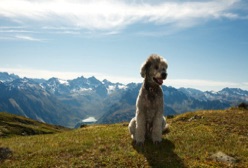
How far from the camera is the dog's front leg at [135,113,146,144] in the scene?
19234mm

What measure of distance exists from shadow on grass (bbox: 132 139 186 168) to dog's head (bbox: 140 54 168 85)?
434 cm

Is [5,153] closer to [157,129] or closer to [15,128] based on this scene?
[157,129]

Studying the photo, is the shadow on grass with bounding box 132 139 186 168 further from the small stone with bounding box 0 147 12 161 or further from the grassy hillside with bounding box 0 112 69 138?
the grassy hillside with bounding box 0 112 69 138

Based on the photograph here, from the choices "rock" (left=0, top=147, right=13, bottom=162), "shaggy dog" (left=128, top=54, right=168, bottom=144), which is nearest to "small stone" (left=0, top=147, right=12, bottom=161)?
"rock" (left=0, top=147, right=13, bottom=162)

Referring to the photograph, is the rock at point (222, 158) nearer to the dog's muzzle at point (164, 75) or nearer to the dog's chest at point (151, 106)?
the dog's chest at point (151, 106)

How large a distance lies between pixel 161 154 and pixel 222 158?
138 inches

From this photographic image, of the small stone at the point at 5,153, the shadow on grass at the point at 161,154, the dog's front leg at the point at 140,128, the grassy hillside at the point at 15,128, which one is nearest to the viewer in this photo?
the shadow on grass at the point at 161,154

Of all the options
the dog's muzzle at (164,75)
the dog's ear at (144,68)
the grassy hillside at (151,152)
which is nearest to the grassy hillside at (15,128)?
the grassy hillside at (151,152)

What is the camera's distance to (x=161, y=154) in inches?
701

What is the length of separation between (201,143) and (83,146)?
8517 millimetres

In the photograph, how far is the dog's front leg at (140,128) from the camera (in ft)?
63.1

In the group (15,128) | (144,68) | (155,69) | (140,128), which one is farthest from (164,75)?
(15,128)

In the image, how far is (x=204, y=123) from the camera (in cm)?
2902

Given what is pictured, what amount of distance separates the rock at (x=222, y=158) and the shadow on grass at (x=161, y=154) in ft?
6.57
